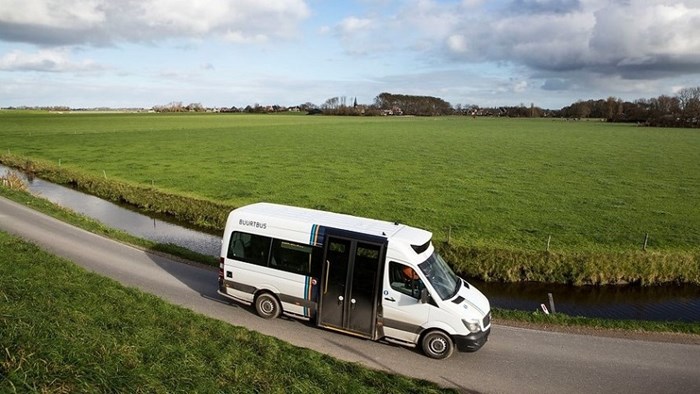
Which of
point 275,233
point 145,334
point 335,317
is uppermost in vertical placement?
point 275,233

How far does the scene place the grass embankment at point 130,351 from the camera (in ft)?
20.3

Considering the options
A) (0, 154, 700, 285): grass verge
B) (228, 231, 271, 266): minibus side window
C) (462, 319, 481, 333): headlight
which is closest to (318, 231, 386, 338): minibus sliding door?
(228, 231, 271, 266): minibus side window

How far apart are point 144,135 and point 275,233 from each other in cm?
7695

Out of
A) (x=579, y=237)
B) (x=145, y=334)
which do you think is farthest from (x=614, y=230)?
(x=145, y=334)

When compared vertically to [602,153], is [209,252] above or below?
below

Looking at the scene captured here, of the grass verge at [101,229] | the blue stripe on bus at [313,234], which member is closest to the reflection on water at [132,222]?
the grass verge at [101,229]

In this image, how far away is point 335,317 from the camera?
12.4 m

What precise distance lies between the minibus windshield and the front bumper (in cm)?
102

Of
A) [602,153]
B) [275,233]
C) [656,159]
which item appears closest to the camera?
[275,233]

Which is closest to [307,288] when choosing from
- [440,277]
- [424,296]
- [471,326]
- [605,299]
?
[424,296]

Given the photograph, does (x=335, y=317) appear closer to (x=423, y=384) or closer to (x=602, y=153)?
(x=423, y=384)

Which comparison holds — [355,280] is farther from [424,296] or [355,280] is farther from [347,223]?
[424,296]

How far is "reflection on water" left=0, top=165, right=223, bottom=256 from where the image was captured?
2458cm

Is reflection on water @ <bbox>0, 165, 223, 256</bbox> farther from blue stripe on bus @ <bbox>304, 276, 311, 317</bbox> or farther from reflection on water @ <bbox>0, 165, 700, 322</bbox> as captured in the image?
blue stripe on bus @ <bbox>304, 276, 311, 317</bbox>
